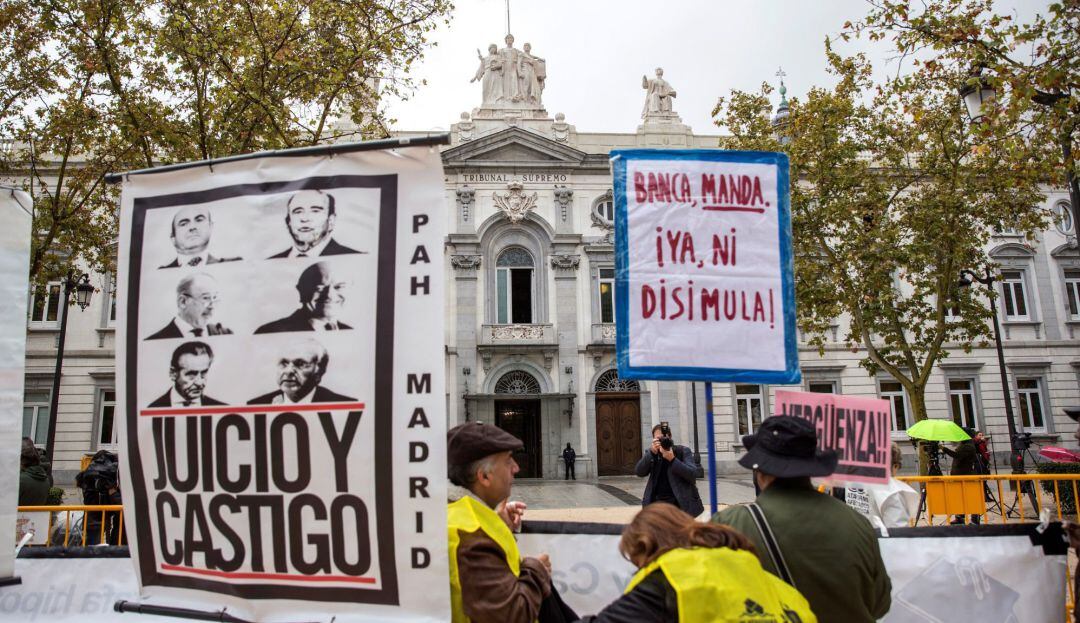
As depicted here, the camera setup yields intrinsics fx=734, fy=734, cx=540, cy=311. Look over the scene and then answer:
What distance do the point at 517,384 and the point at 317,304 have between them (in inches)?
894

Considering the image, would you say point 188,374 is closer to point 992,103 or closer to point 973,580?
point 973,580

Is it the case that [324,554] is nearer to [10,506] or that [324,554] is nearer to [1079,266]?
[10,506]

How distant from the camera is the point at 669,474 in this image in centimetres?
716

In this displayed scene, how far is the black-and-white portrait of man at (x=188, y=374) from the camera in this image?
259cm

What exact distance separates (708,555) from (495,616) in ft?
2.58

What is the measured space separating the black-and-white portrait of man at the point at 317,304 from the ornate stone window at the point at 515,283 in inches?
909

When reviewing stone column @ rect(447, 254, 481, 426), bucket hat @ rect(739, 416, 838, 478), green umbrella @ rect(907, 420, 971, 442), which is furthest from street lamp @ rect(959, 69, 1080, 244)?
stone column @ rect(447, 254, 481, 426)

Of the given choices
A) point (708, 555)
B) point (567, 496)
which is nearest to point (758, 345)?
point (708, 555)

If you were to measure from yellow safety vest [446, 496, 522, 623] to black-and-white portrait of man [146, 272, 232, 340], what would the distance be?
1077 millimetres

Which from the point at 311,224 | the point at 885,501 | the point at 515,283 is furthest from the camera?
the point at 515,283

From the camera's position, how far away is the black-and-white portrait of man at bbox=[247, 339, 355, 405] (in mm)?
2479

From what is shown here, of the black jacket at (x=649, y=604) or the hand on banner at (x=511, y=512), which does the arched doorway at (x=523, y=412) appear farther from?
the black jacket at (x=649, y=604)

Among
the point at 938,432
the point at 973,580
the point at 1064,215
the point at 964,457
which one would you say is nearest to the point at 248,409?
the point at 973,580

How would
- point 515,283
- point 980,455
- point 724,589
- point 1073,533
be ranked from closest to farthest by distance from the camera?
point 724,589, point 1073,533, point 980,455, point 515,283
